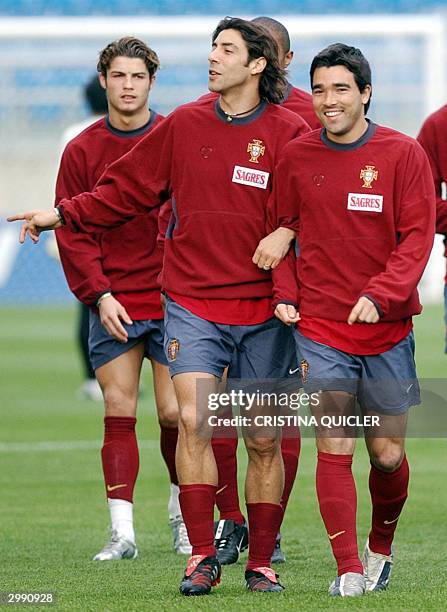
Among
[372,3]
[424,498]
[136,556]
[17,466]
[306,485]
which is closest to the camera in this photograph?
[136,556]

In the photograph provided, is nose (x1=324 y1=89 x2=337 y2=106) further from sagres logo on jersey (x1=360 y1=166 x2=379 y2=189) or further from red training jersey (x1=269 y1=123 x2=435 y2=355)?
sagres logo on jersey (x1=360 y1=166 x2=379 y2=189)

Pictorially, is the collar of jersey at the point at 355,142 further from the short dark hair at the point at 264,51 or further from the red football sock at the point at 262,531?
the red football sock at the point at 262,531

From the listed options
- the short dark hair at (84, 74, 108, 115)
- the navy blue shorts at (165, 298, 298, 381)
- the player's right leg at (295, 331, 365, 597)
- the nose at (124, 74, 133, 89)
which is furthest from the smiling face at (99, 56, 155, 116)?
the short dark hair at (84, 74, 108, 115)

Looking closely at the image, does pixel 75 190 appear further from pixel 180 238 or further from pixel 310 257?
pixel 310 257

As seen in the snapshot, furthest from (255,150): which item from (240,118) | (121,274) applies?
(121,274)

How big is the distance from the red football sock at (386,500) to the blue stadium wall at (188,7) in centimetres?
2151

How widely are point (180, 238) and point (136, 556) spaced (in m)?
1.66

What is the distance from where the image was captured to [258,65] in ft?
19.4

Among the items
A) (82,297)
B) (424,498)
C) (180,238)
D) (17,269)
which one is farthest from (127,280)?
(17,269)

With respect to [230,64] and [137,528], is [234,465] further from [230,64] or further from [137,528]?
[230,64]

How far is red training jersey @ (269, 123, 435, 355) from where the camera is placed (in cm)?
550

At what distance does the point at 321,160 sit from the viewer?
18.5 feet

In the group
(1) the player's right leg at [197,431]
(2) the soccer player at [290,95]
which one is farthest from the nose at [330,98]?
(2) the soccer player at [290,95]

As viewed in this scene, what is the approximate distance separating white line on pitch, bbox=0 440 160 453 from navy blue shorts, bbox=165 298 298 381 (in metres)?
4.89
